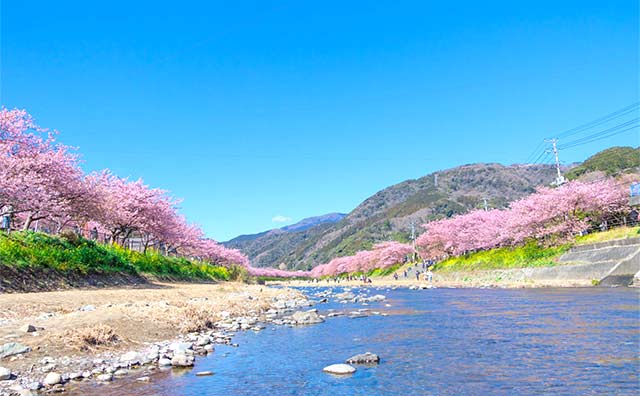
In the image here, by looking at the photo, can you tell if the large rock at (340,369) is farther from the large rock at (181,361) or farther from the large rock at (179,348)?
the large rock at (179,348)

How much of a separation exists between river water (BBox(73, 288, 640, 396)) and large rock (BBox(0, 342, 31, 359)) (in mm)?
2530

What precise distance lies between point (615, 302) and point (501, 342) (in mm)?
11357

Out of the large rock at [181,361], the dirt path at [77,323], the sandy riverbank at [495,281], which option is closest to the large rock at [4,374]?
the dirt path at [77,323]

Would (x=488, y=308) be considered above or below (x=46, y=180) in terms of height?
below

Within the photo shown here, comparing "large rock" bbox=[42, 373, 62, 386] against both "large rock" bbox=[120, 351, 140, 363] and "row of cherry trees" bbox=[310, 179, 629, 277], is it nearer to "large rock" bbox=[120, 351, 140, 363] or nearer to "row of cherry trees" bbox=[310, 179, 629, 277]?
"large rock" bbox=[120, 351, 140, 363]

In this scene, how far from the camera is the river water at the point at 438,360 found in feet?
25.0

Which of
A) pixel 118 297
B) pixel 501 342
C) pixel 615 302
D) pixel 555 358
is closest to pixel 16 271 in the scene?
pixel 118 297

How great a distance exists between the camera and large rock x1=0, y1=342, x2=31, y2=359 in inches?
341

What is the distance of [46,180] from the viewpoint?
27.2 meters

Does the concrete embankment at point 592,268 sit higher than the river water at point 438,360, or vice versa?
the concrete embankment at point 592,268

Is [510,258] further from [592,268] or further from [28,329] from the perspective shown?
[28,329]

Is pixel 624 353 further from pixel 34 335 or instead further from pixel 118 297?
pixel 118 297

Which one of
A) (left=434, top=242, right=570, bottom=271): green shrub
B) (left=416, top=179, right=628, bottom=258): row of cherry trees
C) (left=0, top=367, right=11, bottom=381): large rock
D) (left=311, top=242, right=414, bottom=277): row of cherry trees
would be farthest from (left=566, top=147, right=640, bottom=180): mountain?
(left=0, top=367, right=11, bottom=381): large rock

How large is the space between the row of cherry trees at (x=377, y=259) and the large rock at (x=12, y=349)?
105246 millimetres
